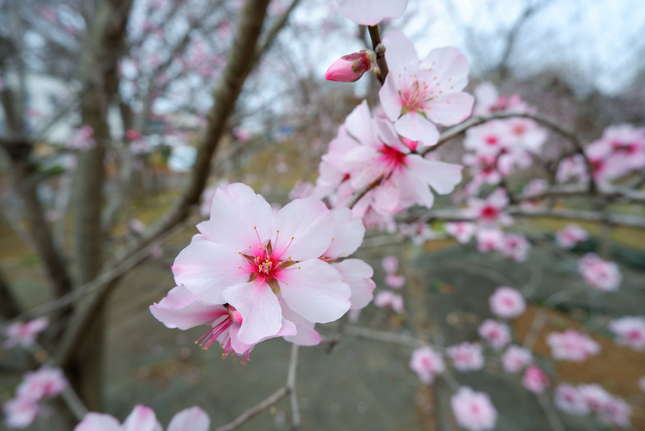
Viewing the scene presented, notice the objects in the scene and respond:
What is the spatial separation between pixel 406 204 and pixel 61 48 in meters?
4.16

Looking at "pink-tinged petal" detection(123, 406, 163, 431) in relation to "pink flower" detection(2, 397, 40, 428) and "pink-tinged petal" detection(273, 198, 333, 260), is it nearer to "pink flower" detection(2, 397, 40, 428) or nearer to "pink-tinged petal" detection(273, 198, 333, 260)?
"pink-tinged petal" detection(273, 198, 333, 260)

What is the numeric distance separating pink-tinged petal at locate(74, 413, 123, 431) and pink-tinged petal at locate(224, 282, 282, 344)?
0.35 meters

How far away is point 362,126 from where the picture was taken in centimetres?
49

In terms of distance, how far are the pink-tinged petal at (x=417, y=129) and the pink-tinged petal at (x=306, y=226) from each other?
5.9 inches

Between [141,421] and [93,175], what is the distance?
6.00 feet

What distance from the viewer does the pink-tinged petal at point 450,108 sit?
475 millimetres

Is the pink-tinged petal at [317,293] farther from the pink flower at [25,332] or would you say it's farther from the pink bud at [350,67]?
the pink flower at [25,332]

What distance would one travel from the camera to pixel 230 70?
1068mm

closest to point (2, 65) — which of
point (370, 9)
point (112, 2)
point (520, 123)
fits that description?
point (112, 2)

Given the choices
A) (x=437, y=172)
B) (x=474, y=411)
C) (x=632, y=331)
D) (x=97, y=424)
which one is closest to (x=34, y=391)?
(x=97, y=424)

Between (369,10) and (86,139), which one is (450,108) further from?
(86,139)

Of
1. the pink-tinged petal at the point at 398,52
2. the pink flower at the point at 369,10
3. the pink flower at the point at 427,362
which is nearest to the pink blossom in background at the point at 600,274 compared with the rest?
the pink flower at the point at 427,362

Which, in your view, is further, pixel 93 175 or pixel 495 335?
pixel 495 335

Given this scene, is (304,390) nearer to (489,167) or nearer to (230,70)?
(489,167)
